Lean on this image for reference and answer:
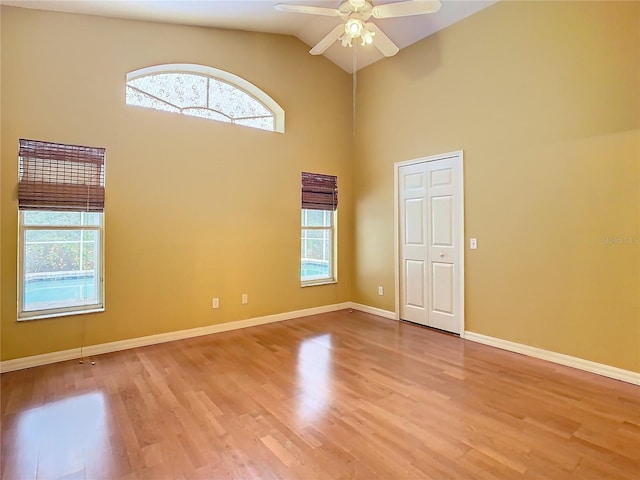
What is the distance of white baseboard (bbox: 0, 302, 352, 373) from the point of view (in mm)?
3170

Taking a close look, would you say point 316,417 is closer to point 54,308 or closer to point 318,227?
point 54,308

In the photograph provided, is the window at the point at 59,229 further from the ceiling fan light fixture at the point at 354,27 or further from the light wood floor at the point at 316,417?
the ceiling fan light fixture at the point at 354,27

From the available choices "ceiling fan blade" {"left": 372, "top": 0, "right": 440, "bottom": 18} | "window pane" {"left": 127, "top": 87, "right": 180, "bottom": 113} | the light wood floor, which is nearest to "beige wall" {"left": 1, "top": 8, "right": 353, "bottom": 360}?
"window pane" {"left": 127, "top": 87, "right": 180, "bottom": 113}

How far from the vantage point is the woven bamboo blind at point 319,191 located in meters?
5.04

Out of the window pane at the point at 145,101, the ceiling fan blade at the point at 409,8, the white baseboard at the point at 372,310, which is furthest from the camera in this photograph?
the white baseboard at the point at 372,310

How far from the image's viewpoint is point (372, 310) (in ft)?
17.1

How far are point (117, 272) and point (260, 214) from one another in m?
1.78

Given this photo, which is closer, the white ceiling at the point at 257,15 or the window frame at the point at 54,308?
the window frame at the point at 54,308

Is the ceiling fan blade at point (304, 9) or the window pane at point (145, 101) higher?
the ceiling fan blade at point (304, 9)

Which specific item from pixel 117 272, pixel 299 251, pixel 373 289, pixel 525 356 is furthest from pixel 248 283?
pixel 525 356

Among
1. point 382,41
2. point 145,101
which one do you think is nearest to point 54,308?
point 145,101

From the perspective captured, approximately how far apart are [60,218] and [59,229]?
0.35 feet

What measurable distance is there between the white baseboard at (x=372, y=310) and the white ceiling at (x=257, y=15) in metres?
3.66

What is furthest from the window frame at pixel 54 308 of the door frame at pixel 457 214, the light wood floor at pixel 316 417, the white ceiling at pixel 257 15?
the door frame at pixel 457 214
